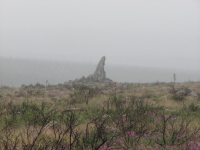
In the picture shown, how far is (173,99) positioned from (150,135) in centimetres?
718

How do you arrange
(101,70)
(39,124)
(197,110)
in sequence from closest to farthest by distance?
(39,124), (197,110), (101,70)

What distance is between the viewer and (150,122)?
24.0ft

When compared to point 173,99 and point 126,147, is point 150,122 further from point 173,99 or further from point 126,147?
point 173,99

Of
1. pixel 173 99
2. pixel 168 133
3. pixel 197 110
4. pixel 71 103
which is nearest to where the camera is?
pixel 168 133

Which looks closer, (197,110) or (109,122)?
(109,122)

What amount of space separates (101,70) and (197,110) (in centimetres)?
3230

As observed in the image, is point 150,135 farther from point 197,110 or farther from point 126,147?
point 197,110

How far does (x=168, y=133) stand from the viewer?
20.1 ft

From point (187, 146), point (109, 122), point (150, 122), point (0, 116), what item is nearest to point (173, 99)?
point (150, 122)

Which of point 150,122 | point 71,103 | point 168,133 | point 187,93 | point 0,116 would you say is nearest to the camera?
point 168,133

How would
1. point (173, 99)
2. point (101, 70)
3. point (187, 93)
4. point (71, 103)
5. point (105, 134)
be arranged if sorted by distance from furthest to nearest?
point (101, 70), point (187, 93), point (173, 99), point (71, 103), point (105, 134)

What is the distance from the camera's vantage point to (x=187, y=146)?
16.0 feet

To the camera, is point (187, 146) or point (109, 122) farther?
point (109, 122)

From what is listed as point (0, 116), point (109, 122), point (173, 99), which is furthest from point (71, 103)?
point (173, 99)
